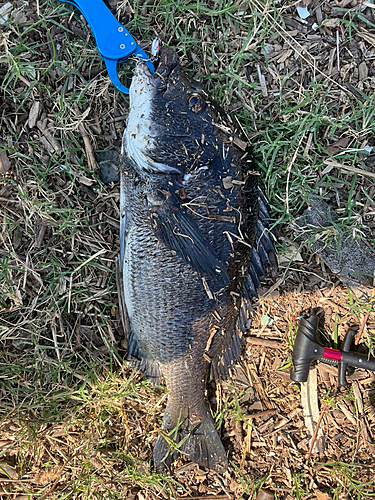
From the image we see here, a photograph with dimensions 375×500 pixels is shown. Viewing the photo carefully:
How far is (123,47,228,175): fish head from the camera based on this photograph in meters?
2.21

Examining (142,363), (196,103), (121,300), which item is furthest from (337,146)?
(142,363)

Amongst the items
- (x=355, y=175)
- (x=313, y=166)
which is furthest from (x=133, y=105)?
(x=355, y=175)

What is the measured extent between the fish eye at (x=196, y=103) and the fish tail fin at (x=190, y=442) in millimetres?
2027

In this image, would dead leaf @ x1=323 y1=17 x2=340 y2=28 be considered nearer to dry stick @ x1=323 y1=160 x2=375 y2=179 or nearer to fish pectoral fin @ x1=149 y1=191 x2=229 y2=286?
dry stick @ x1=323 y1=160 x2=375 y2=179

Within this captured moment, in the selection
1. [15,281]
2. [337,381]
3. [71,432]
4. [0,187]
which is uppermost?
[0,187]

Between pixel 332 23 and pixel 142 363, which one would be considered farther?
pixel 332 23

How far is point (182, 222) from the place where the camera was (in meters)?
2.23

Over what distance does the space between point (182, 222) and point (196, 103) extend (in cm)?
75

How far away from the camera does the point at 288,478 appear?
2.71 meters

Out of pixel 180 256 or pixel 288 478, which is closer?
pixel 180 256

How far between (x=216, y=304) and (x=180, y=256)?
397 millimetres

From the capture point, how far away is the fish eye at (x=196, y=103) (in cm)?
226

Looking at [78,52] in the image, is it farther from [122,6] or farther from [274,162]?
[274,162]

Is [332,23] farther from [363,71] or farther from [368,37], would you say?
[363,71]
